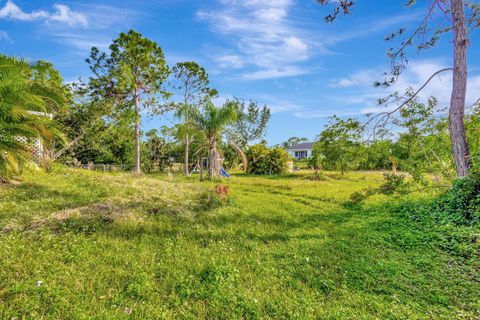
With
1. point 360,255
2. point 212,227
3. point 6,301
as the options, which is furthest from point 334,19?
point 6,301

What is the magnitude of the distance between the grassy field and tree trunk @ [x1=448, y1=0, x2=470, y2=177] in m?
1.72

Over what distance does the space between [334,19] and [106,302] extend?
6.04 metres

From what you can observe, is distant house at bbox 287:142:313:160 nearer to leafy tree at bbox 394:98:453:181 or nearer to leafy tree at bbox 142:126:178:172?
leafy tree at bbox 142:126:178:172

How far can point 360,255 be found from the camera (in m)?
3.79

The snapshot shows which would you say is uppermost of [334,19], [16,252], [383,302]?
[334,19]

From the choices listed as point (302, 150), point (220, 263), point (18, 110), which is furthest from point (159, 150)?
point (302, 150)

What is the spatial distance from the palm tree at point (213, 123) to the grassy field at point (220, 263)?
26.9 ft

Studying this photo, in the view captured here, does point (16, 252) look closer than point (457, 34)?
Yes

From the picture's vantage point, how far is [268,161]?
22.0m

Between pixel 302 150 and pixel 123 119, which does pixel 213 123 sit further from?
pixel 302 150

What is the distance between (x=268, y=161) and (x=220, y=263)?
62.3ft

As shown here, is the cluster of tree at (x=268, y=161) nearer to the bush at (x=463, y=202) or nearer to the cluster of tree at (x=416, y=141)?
the cluster of tree at (x=416, y=141)

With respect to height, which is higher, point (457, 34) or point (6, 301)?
point (457, 34)

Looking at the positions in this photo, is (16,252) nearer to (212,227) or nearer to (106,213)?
(106,213)
